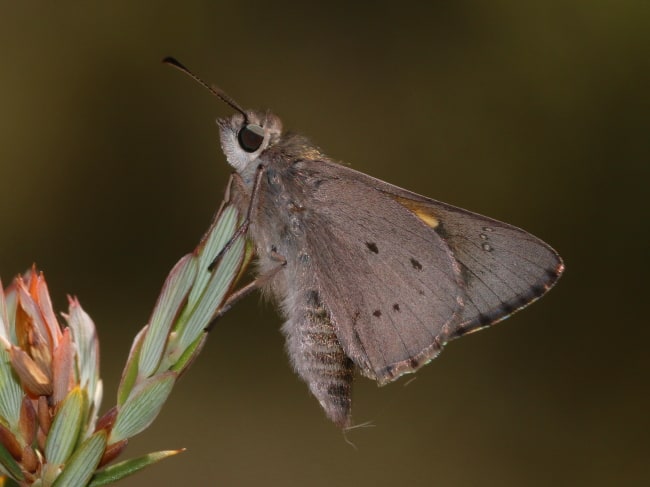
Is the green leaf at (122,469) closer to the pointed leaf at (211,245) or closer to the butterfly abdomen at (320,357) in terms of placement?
the pointed leaf at (211,245)

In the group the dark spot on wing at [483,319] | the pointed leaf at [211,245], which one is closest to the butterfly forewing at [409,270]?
the dark spot on wing at [483,319]

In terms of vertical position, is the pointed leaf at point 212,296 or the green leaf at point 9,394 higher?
the pointed leaf at point 212,296

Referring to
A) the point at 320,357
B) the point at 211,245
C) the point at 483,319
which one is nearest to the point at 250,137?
the point at 320,357

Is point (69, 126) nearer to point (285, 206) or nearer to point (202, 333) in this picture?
point (285, 206)

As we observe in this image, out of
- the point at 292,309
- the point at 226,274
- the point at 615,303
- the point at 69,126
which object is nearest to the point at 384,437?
the point at 615,303

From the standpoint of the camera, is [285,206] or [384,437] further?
[384,437]

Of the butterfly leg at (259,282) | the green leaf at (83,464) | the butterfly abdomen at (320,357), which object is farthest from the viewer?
the butterfly abdomen at (320,357)

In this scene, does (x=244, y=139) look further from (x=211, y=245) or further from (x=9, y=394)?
(x=9, y=394)
